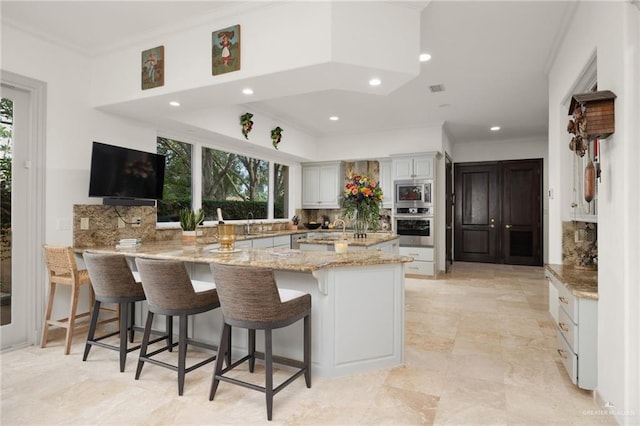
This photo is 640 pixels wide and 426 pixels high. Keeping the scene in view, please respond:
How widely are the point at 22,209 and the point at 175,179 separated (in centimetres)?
190

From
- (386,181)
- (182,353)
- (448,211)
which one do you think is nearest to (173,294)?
(182,353)

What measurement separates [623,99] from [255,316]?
241 cm

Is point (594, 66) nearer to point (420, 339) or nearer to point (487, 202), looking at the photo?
point (420, 339)

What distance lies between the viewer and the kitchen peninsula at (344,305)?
271 centimetres

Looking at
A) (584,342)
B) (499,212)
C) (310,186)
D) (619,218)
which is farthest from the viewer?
(499,212)

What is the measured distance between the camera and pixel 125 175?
3912 millimetres

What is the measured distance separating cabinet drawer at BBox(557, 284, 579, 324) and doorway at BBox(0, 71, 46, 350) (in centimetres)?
441

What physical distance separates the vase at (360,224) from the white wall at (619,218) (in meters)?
2.65

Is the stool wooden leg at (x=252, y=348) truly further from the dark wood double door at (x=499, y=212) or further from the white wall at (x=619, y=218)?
the dark wood double door at (x=499, y=212)

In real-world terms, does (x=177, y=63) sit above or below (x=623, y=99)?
above

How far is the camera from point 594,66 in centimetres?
272

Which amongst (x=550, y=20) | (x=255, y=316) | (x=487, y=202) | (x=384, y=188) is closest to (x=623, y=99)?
(x=550, y=20)

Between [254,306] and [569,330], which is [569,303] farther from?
[254,306]

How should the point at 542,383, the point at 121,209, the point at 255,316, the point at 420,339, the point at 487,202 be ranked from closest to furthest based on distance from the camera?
the point at 255,316 < the point at 542,383 < the point at 420,339 < the point at 121,209 < the point at 487,202
